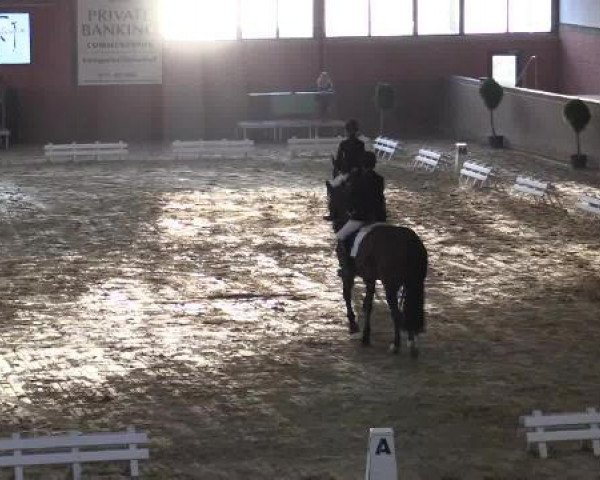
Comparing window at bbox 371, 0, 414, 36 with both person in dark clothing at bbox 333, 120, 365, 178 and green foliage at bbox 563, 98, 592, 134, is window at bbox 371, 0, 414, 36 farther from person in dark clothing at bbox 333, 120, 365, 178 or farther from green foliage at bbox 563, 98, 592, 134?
person in dark clothing at bbox 333, 120, 365, 178

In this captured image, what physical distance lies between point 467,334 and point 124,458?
4963 millimetres

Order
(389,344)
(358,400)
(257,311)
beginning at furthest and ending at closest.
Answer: (257,311)
(389,344)
(358,400)

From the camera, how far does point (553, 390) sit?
11.4 m

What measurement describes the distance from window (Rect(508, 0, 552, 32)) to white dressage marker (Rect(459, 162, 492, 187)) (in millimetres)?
10494

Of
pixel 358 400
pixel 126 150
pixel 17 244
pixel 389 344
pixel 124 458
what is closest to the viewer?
pixel 124 458

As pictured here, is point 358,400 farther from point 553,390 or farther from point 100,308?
point 100,308

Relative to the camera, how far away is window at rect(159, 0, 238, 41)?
33.4 metres

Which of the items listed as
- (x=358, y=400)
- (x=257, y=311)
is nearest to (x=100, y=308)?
(x=257, y=311)

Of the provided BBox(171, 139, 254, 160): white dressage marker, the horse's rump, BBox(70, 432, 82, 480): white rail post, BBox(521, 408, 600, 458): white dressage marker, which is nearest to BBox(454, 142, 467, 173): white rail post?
BBox(171, 139, 254, 160): white dressage marker

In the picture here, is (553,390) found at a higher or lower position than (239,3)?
lower

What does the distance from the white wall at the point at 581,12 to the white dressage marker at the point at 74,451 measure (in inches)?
973

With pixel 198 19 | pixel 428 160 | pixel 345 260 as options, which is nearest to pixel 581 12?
pixel 428 160

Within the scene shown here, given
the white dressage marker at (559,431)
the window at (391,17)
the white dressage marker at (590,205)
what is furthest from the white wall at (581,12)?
the white dressage marker at (559,431)

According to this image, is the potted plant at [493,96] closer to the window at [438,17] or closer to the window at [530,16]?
the window at [438,17]
